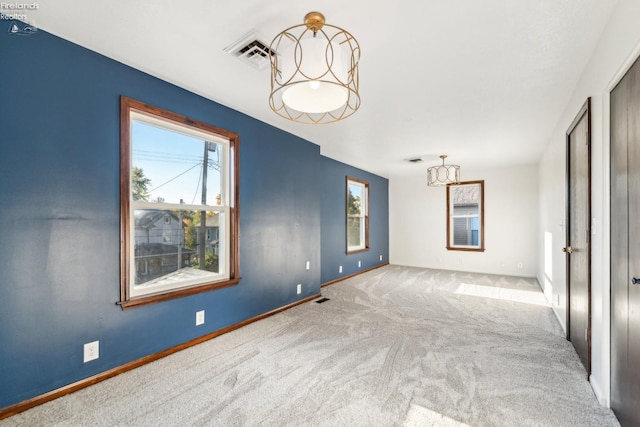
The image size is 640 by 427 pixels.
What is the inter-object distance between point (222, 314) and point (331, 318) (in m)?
1.28

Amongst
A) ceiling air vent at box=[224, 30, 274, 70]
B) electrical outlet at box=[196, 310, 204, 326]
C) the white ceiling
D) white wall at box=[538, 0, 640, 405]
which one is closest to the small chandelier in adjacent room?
the white ceiling

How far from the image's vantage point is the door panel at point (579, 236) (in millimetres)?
2104

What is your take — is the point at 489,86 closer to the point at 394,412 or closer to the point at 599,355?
the point at 599,355

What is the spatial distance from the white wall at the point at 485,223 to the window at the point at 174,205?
4462 mm

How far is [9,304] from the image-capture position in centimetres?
173

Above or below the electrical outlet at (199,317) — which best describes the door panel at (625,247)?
above

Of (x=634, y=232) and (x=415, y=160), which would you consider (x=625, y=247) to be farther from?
(x=415, y=160)

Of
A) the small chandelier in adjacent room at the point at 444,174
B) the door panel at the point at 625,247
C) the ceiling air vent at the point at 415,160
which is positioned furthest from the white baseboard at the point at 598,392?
the ceiling air vent at the point at 415,160

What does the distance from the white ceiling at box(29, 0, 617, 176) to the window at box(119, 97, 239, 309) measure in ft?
1.52

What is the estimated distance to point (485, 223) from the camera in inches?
251

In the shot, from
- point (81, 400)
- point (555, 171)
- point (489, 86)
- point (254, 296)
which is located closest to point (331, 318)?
point (254, 296)

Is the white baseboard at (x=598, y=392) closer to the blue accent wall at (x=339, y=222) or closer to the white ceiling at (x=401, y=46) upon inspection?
→ the white ceiling at (x=401, y=46)

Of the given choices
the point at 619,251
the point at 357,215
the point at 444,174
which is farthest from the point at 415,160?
the point at 619,251

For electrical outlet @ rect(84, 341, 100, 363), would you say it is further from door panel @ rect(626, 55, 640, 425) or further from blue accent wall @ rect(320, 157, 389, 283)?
blue accent wall @ rect(320, 157, 389, 283)
